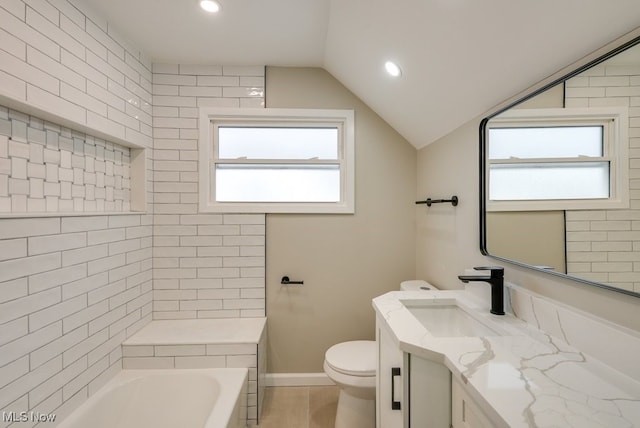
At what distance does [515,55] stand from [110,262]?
243 cm

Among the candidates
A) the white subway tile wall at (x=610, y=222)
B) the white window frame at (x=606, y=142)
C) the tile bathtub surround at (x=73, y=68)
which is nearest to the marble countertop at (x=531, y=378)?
the white subway tile wall at (x=610, y=222)

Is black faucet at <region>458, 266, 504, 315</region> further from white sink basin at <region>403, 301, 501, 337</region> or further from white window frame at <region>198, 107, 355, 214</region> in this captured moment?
white window frame at <region>198, 107, 355, 214</region>

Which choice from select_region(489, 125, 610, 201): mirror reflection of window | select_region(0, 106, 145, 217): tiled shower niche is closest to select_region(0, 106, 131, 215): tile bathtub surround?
select_region(0, 106, 145, 217): tiled shower niche

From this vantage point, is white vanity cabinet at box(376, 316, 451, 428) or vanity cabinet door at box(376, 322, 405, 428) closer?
white vanity cabinet at box(376, 316, 451, 428)

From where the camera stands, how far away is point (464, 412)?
0.80 m

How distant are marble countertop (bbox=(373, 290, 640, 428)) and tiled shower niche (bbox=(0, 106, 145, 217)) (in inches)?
70.5

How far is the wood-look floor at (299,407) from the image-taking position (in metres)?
1.85

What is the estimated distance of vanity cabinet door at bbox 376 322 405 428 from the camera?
1062 millimetres

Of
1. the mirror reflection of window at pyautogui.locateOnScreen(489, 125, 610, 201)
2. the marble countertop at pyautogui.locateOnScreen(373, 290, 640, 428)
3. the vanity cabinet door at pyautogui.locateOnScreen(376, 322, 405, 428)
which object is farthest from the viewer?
the vanity cabinet door at pyautogui.locateOnScreen(376, 322, 405, 428)

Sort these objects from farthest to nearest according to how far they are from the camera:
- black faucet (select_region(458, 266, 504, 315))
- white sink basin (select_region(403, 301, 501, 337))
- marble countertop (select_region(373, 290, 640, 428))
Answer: white sink basin (select_region(403, 301, 501, 337))
black faucet (select_region(458, 266, 504, 315))
marble countertop (select_region(373, 290, 640, 428))

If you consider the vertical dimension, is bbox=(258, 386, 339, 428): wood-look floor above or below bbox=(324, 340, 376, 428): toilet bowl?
below

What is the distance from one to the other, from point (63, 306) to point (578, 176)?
7.63 ft

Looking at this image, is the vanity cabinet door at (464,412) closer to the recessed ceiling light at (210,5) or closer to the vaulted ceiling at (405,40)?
the vaulted ceiling at (405,40)

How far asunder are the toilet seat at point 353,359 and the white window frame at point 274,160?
1.03 metres
